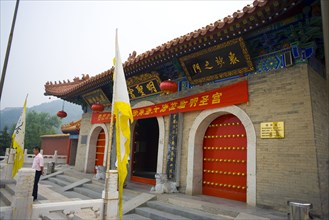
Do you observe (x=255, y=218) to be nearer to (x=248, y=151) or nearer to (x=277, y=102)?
(x=248, y=151)

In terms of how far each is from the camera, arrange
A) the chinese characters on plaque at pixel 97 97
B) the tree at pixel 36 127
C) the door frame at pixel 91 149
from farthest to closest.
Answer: the tree at pixel 36 127
the door frame at pixel 91 149
the chinese characters on plaque at pixel 97 97

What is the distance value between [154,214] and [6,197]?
4.33 meters

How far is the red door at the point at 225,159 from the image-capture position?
17.4ft

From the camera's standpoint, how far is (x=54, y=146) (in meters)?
19.2

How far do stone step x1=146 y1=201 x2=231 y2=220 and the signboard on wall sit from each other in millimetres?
1815

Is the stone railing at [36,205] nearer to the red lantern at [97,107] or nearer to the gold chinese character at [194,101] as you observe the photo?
the gold chinese character at [194,101]

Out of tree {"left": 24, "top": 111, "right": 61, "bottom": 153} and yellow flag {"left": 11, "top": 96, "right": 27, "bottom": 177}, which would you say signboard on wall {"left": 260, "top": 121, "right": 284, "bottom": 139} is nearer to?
yellow flag {"left": 11, "top": 96, "right": 27, "bottom": 177}

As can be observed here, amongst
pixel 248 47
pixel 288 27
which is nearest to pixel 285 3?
pixel 288 27

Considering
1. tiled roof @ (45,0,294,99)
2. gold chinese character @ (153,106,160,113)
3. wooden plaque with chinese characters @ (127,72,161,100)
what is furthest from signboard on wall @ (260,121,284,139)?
wooden plaque with chinese characters @ (127,72,161,100)

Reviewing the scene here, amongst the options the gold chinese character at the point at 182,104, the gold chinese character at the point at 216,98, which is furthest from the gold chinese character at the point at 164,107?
the gold chinese character at the point at 216,98

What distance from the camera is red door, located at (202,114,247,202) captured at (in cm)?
530

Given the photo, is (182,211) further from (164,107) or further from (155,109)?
(155,109)

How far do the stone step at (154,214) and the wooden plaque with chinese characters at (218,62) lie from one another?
3.34 meters

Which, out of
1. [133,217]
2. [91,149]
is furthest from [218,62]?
[91,149]
